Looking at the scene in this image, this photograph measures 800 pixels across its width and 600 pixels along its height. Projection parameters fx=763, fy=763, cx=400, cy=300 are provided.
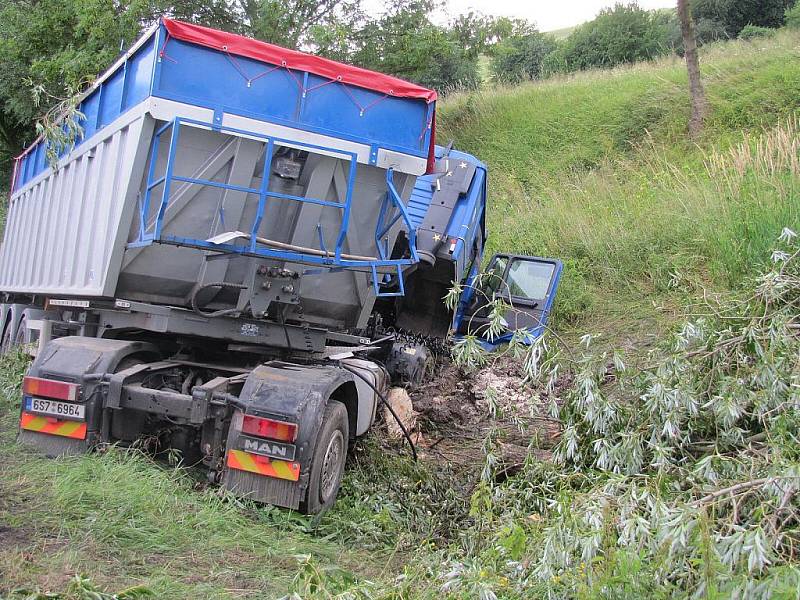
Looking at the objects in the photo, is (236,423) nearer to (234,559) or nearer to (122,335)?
(234,559)

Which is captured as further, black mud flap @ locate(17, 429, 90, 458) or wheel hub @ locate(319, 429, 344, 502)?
black mud flap @ locate(17, 429, 90, 458)

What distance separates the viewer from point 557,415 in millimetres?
4914

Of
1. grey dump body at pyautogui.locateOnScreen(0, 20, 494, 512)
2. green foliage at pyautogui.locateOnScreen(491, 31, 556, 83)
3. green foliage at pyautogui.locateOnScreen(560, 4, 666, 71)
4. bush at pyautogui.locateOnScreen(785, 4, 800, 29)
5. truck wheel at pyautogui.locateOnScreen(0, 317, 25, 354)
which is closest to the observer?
grey dump body at pyautogui.locateOnScreen(0, 20, 494, 512)

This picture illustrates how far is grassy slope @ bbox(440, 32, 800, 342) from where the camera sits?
9.83m

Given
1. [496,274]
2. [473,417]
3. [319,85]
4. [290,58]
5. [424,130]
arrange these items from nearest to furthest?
[290,58], [319,85], [424,130], [473,417], [496,274]

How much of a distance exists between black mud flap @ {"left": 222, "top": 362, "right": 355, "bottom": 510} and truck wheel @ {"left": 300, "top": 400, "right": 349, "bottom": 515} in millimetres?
96

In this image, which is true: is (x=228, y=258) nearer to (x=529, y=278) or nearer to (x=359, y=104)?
(x=359, y=104)

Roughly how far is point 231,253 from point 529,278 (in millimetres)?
5392

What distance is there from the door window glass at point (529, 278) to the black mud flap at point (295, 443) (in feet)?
16.6

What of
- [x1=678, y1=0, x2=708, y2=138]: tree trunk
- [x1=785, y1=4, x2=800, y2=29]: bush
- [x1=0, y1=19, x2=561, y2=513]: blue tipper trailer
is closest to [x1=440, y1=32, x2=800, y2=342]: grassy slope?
[x1=678, y1=0, x2=708, y2=138]: tree trunk

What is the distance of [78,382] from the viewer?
541cm

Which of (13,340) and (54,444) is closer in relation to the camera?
(54,444)

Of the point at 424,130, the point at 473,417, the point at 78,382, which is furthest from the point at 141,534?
the point at 473,417

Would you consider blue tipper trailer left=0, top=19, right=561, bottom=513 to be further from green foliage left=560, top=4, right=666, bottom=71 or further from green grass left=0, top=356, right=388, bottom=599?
green foliage left=560, top=4, right=666, bottom=71
